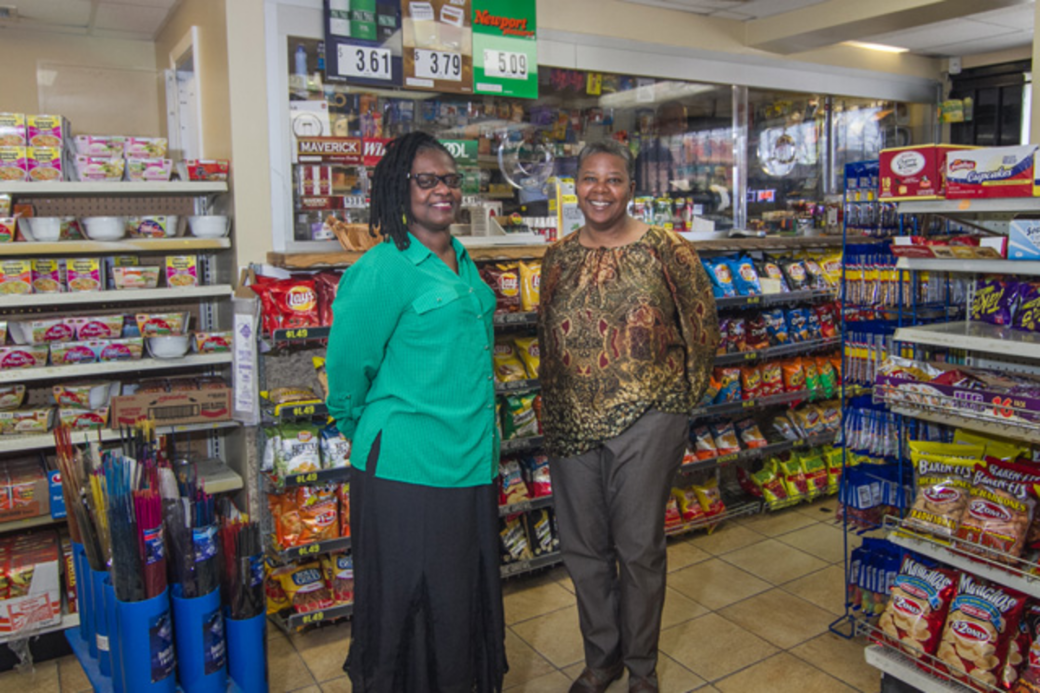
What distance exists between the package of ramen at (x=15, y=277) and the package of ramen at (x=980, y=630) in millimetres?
3817

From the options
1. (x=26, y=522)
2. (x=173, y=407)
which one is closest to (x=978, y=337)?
(x=173, y=407)

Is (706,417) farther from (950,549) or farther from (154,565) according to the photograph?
(154,565)

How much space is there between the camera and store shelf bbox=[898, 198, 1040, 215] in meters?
2.74

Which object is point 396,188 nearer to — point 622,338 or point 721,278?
point 622,338

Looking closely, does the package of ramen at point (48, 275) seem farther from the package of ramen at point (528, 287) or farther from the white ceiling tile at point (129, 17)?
the package of ramen at point (528, 287)

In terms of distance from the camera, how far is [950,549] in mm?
2906

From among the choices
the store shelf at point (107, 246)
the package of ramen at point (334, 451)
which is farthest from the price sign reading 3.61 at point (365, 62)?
the package of ramen at point (334, 451)

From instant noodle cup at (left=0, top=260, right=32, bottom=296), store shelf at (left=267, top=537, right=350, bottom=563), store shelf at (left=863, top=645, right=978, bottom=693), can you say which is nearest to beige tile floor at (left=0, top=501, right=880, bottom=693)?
store shelf at (left=863, top=645, right=978, bottom=693)

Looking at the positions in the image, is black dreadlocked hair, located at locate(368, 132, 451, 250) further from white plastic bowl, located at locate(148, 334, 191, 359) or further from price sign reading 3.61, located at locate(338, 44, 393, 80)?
white plastic bowl, located at locate(148, 334, 191, 359)

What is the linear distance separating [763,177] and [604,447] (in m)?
3.54

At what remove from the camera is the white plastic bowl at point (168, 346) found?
12.6ft

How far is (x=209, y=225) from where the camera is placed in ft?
12.6

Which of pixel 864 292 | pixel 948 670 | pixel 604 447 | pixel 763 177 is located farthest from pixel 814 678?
pixel 763 177

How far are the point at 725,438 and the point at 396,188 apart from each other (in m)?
3.27
